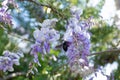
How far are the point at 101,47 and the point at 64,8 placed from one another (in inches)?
35.5

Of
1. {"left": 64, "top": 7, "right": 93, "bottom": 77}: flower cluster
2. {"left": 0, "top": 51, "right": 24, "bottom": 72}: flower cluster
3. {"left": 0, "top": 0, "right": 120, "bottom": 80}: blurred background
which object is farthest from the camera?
{"left": 0, "top": 0, "right": 120, "bottom": 80}: blurred background

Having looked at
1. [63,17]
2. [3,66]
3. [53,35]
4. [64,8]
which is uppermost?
[64,8]

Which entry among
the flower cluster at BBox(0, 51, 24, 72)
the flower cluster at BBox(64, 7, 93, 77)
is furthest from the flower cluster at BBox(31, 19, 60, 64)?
the flower cluster at BBox(0, 51, 24, 72)

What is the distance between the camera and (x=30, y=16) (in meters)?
2.47

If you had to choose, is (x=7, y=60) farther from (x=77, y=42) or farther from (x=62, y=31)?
(x=62, y=31)

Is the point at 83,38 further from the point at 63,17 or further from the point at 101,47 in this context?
the point at 101,47

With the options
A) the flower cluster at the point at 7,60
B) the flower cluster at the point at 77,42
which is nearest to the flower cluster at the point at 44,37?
the flower cluster at the point at 77,42

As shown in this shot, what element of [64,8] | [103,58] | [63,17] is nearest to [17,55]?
[63,17]

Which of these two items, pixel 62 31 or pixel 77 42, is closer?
pixel 77 42

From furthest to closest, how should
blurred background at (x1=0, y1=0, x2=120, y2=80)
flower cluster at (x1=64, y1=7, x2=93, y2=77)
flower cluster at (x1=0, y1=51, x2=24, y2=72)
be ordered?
1. blurred background at (x1=0, y1=0, x2=120, y2=80)
2. flower cluster at (x1=0, y1=51, x2=24, y2=72)
3. flower cluster at (x1=64, y1=7, x2=93, y2=77)

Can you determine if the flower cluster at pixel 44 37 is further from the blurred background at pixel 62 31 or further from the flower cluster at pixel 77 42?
the blurred background at pixel 62 31

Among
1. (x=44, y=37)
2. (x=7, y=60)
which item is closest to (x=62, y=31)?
(x=7, y=60)

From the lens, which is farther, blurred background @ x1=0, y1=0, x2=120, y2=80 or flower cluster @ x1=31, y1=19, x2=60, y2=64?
blurred background @ x1=0, y1=0, x2=120, y2=80

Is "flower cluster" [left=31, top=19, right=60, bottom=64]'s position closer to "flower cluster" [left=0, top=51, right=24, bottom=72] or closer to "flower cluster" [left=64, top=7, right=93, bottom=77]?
"flower cluster" [left=64, top=7, right=93, bottom=77]
